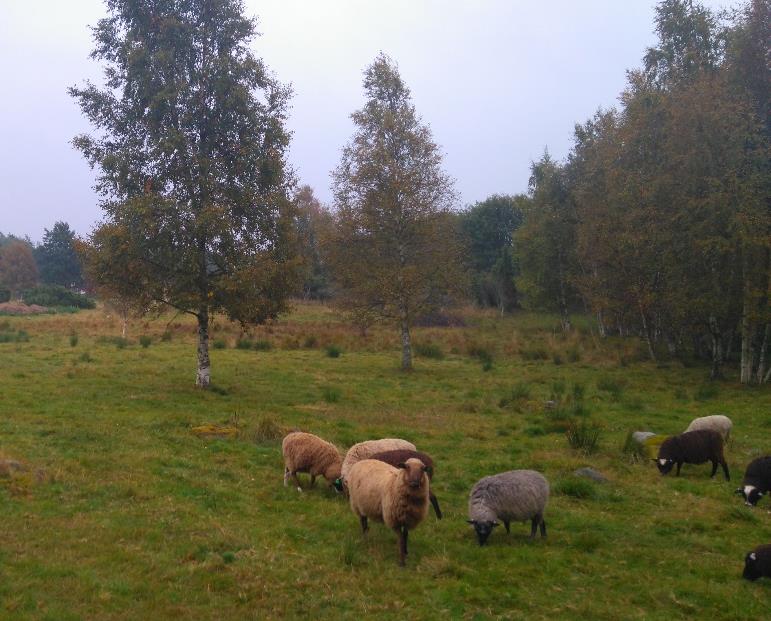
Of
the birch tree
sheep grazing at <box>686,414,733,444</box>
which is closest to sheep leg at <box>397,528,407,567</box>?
sheep grazing at <box>686,414,733,444</box>

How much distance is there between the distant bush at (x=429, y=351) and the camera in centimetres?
3509

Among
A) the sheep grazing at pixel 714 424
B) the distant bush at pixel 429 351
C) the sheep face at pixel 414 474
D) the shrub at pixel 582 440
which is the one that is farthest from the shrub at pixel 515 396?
the sheep face at pixel 414 474

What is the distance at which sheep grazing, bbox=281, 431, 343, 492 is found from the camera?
38.2ft

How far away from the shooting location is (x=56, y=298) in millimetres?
69375

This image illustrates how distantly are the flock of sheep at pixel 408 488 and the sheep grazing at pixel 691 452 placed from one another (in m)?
1.81

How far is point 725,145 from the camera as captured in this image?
2505cm

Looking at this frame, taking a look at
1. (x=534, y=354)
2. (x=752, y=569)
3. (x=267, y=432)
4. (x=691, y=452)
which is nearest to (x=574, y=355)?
(x=534, y=354)

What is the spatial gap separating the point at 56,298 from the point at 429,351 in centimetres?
5010

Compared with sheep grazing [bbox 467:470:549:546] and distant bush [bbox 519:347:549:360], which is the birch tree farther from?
sheep grazing [bbox 467:470:549:546]

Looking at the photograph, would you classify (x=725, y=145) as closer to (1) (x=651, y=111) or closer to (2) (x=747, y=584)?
(1) (x=651, y=111)

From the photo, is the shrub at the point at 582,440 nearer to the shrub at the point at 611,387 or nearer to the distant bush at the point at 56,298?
the shrub at the point at 611,387

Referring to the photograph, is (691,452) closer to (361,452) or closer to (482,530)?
(482,530)

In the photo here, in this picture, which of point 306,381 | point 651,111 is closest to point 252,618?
point 306,381

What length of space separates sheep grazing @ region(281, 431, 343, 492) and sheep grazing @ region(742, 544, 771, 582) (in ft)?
20.6
